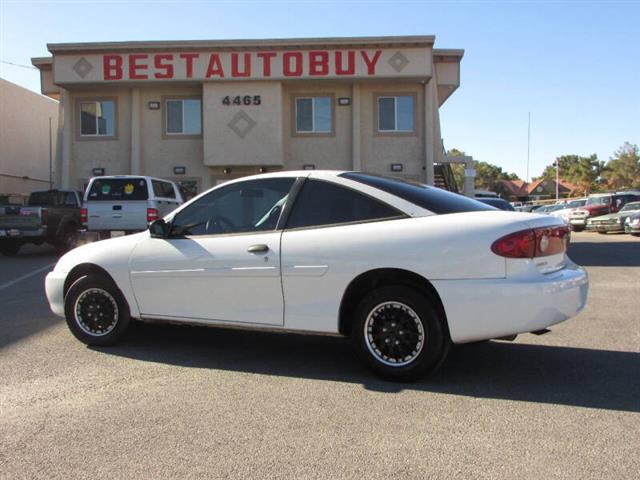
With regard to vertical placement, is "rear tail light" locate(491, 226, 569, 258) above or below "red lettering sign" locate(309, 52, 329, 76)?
below

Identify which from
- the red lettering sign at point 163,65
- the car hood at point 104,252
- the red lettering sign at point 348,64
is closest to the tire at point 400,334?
the car hood at point 104,252

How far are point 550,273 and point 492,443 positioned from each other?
147cm

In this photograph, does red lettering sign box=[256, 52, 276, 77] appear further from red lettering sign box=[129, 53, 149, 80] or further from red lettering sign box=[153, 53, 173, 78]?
red lettering sign box=[129, 53, 149, 80]

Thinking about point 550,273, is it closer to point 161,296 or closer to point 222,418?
point 222,418

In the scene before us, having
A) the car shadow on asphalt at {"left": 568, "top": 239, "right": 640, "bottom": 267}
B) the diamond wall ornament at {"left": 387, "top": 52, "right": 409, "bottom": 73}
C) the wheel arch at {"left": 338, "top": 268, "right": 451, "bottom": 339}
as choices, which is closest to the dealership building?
the diamond wall ornament at {"left": 387, "top": 52, "right": 409, "bottom": 73}

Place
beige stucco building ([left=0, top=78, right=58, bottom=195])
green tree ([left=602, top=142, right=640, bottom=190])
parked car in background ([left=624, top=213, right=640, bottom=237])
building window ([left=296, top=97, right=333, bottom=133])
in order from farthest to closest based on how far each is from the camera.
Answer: green tree ([left=602, top=142, right=640, bottom=190]), beige stucco building ([left=0, top=78, right=58, bottom=195]), parked car in background ([left=624, top=213, right=640, bottom=237]), building window ([left=296, top=97, right=333, bottom=133])

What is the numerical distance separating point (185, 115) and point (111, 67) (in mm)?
2891

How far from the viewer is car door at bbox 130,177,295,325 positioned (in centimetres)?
474

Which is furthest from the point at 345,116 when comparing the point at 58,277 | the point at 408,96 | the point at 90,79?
the point at 58,277

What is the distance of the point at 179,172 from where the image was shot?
67.6 feet

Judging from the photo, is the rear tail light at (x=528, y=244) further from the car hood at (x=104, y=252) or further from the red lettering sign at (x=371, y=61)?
the red lettering sign at (x=371, y=61)

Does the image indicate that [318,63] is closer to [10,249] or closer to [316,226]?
[10,249]

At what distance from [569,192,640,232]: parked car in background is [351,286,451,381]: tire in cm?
2454

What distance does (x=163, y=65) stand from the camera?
19562 mm
